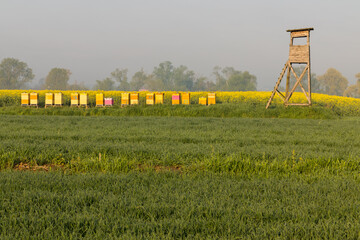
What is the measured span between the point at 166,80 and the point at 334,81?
217 ft

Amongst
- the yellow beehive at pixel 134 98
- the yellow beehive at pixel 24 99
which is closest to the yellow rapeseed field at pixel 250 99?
the yellow beehive at pixel 24 99

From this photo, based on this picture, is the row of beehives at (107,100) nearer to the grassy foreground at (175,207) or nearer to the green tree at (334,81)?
the grassy foreground at (175,207)

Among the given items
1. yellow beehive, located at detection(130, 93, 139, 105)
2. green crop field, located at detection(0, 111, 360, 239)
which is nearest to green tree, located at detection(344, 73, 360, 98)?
yellow beehive, located at detection(130, 93, 139, 105)

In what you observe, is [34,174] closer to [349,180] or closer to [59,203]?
[59,203]

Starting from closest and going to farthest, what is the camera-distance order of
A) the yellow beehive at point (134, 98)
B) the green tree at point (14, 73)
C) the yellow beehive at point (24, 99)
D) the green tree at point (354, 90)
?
the yellow beehive at point (134, 98) → the yellow beehive at point (24, 99) → the green tree at point (354, 90) → the green tree at point (14, 73)

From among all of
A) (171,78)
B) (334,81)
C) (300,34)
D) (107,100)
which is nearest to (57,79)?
(171,78)

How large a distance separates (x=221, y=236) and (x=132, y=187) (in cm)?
181

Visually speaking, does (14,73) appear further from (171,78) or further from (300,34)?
(300,34)

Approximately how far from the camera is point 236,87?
359 feet

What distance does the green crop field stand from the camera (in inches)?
118

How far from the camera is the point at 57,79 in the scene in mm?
121938

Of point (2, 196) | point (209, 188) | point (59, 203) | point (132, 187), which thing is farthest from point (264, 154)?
point (2, 196)

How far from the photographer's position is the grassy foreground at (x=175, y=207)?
2.95 m

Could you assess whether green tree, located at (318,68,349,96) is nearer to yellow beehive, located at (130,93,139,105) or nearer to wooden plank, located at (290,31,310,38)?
wooden plank, located at (290,31,310,38)
